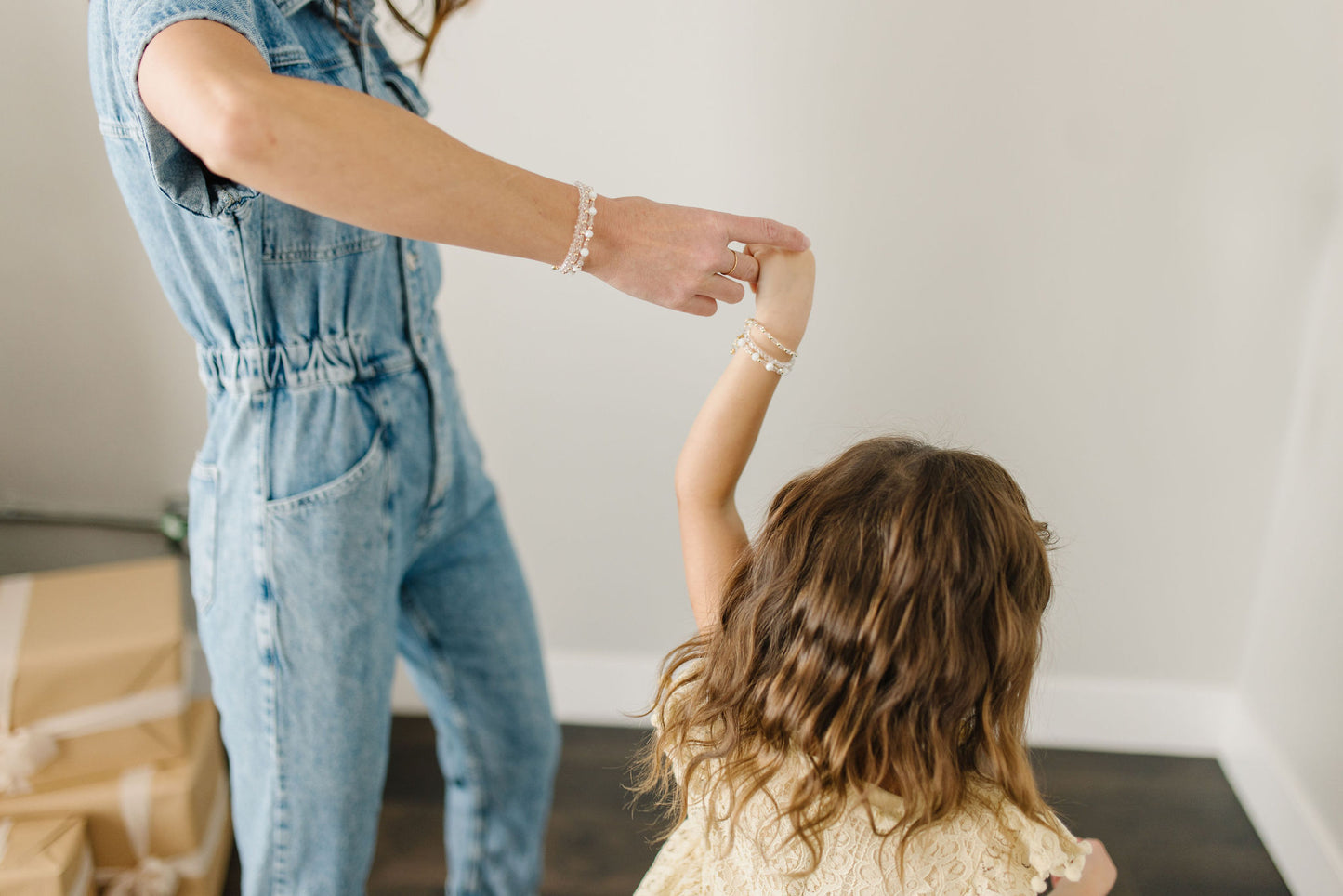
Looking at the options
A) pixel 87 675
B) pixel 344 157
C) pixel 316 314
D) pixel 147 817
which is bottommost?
pixel 147 817

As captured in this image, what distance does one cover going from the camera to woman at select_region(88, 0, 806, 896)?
1.93 ft

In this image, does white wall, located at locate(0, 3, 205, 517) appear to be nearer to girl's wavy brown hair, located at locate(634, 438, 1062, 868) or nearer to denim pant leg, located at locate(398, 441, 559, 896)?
denim pant leg, located at locate(398, 441, 559, 896)

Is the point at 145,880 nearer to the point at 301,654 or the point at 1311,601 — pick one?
the point at 301,654

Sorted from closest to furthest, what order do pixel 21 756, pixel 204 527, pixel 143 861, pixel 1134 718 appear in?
1. pixel 204 527
2. pixel 21 756
3. pixel 143 861
4. pixel 1134 718

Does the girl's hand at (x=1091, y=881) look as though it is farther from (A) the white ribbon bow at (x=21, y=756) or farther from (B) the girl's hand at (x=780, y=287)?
(A) the white ribbon bow at (x=21, y=756)

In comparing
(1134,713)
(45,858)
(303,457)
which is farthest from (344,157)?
(1134,713)

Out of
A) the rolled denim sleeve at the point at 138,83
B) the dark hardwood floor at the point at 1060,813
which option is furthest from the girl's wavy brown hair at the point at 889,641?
the dark hardwood floor at the point at 1060,813

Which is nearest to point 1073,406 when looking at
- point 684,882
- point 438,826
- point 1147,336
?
point 1147,336

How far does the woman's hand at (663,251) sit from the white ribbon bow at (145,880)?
1.22 metres

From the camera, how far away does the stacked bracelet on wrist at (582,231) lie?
0.67m

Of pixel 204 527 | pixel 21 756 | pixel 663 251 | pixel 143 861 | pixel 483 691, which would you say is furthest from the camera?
pixel 143 861

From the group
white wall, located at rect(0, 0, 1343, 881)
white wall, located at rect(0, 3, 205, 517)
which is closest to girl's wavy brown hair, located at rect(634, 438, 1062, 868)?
white wall, located at rect(0, 0, 1343, 881)

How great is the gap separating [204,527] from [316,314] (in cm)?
22

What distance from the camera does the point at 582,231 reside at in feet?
2.21
